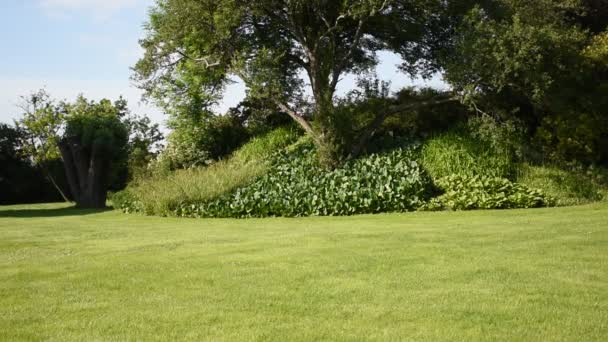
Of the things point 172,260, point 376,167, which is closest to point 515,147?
point 376,167

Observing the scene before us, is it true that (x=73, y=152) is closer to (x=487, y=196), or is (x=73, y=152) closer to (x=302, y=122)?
(x=302, y=122)

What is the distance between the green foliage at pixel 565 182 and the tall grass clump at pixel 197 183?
6617mm

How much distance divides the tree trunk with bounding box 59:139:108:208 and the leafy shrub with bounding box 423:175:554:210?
38.7 feet

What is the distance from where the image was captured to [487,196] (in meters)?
12.8

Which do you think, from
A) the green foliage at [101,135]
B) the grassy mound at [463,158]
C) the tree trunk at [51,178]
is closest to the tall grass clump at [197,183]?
the green foliage at [101,135]

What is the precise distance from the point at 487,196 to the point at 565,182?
2182mm

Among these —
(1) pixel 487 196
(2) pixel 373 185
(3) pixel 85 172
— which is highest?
(3) pixel 85 172

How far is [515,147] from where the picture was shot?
15.0 meters

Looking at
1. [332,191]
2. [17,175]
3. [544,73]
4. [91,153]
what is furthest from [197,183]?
[17,175]

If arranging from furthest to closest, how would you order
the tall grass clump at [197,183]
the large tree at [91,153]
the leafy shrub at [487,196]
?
the large tree at [91,153] < the tall grass clump at [197,183] < the leafy shrub at [487,196]

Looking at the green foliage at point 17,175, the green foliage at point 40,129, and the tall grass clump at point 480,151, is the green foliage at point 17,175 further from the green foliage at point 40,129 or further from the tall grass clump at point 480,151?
the tall grass clump at point 480,151

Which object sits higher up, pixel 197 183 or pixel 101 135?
pixel 101 135

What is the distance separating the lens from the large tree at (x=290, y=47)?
1616 centimetres

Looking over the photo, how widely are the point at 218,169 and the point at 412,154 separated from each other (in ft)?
16.7
